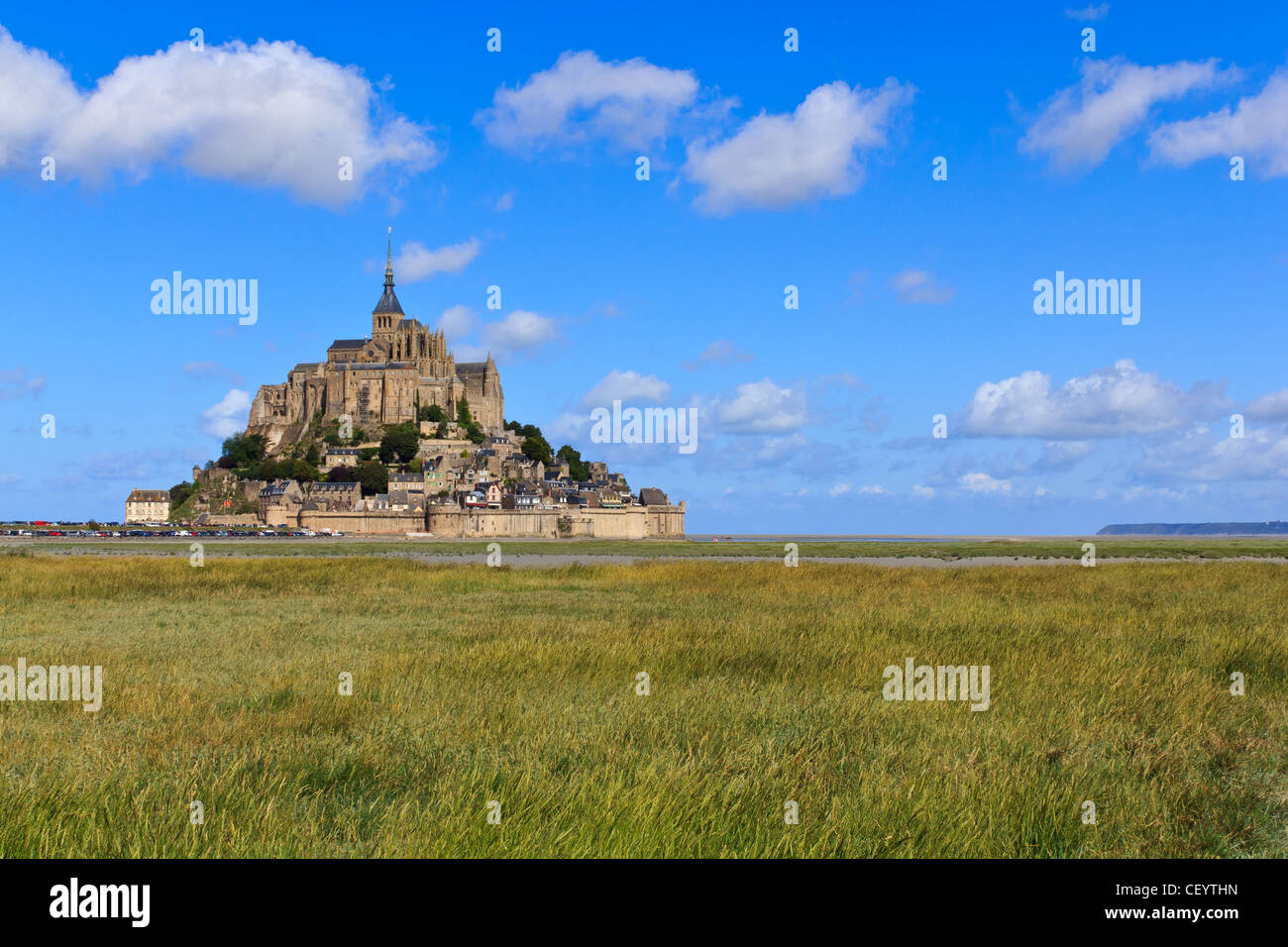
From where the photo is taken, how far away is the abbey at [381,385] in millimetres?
138125

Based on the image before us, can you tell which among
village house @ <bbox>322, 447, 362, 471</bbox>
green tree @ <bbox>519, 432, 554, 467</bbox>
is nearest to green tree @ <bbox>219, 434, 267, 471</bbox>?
village house @ <bbox>322, 447, 362, 471</bbox>

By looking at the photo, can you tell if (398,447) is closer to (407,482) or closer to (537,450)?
(407,482)

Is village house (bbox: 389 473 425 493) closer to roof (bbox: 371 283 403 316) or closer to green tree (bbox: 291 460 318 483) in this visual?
green tree (bbox: 291 460 318 483)

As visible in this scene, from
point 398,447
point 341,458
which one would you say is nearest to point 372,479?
point 398,447

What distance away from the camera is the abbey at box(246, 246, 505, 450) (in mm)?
138125

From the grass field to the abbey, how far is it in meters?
126

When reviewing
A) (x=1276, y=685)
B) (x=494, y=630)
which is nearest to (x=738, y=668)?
(x=494, y=630)

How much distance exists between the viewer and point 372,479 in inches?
4929

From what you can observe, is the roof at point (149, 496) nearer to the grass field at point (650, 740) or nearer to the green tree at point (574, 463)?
the green tree at point (574, 463)

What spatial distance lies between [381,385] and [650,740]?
13674cm

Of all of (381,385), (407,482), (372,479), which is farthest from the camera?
(381,385)

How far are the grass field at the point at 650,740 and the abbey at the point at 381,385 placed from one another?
126386mm
